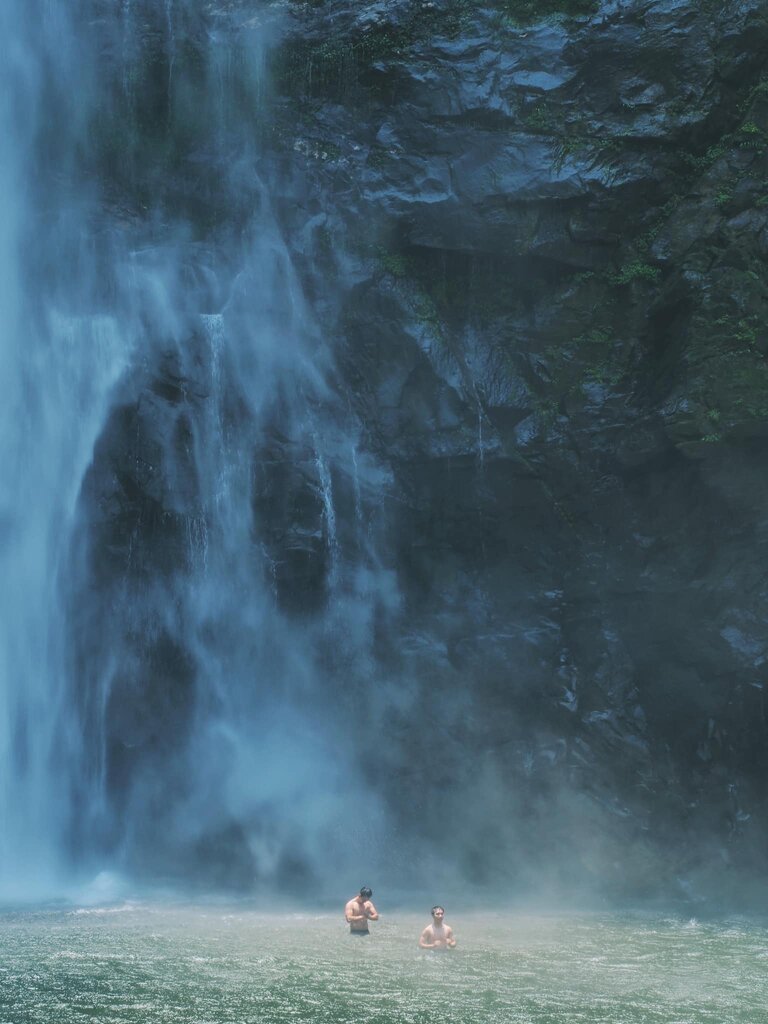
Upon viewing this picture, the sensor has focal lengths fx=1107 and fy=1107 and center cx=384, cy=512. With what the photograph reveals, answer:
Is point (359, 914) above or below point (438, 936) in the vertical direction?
above

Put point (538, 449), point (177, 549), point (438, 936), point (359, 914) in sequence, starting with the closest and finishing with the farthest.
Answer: point (438, 936), point (359, 914), point (538, 449), point (177, 549)

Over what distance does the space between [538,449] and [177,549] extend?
7.20 metres

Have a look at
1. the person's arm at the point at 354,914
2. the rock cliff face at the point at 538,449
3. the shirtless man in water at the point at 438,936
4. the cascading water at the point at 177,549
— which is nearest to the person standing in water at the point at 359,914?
the person's arm at the point at 354,914

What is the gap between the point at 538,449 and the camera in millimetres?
21125

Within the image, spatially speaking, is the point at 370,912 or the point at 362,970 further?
the point at 370,912

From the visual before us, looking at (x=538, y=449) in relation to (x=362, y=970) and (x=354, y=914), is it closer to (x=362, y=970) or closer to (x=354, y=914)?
(x=354, y=914)

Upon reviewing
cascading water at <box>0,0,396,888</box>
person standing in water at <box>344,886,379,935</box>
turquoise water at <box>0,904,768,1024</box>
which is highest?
cascading water at <box>0,0,396,888</box>

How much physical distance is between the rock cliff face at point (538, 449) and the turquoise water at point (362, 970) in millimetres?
3672

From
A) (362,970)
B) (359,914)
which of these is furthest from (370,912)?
(362,970)

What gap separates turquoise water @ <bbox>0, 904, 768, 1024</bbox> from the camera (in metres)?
10.9

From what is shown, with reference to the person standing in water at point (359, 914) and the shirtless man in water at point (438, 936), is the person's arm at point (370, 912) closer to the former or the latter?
the person standing in water at point (359, 914)

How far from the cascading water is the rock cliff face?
144 mm

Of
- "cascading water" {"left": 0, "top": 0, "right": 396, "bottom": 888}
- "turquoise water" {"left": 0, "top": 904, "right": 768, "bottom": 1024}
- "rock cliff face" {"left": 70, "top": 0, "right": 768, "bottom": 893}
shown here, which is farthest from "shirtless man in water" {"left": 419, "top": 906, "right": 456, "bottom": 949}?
"rock cliff face" {"left": 70, "top": 0, "right": 768, "bottom": 893}

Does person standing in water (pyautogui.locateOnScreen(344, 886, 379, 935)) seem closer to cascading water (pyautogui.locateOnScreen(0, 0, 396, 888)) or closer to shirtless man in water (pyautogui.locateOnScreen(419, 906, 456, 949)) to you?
shirtless man in water (pyautogui.locateOnScreen(419, 906, 456, 949))
